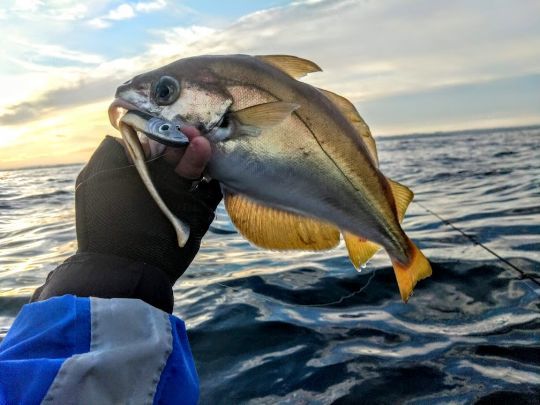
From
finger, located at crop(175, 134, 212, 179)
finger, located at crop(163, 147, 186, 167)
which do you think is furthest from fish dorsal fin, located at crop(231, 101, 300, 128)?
finger, located at crop(163, 147, 186, 167)

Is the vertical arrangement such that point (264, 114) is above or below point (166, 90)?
below

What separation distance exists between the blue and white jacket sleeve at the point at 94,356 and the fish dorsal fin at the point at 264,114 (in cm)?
83

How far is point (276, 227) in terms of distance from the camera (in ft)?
7.86

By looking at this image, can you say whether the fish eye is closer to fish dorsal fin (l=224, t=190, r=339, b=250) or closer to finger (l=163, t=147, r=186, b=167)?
finger (l=163, t=147, r=186, b=167)

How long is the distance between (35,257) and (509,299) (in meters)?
6.74

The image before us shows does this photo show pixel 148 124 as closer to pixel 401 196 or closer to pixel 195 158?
pixel 195 158

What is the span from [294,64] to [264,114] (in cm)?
45

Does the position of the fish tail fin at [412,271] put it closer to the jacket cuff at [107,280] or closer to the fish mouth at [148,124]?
the jacket cuff at [107,280]

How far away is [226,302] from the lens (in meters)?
5.13

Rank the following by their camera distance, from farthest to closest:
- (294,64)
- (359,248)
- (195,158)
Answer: (359,248)
(294,64)
(195,158)

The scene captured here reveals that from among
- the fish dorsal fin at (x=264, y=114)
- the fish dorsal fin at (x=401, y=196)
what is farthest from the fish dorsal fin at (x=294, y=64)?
the fish dorsal fin at (x=401, y=196)

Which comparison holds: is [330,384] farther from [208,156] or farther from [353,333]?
[208,156]

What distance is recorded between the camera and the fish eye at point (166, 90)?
208 centimetres

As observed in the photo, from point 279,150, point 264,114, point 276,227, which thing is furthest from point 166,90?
point 276,227
